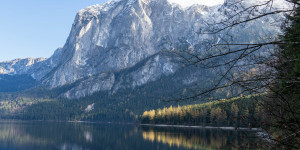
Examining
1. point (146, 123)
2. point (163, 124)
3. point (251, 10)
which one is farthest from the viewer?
point (146, 123)

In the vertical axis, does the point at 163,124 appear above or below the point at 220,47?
below

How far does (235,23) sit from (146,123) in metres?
156

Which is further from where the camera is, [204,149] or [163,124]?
[163,124]

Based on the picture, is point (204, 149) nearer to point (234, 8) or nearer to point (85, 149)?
point (85, 149)

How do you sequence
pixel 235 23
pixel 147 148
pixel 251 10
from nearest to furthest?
pixel 235 23, pixel 251 10, pixel 147 148

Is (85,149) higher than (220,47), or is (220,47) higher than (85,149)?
(220,47)

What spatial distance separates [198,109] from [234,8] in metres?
117

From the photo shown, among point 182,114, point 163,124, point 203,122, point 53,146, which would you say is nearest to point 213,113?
point 203,122

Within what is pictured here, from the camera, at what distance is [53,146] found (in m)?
63.5

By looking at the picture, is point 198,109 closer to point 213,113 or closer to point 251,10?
point 213,113

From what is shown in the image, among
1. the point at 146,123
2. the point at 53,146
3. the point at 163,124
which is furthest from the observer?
the point at 146,123

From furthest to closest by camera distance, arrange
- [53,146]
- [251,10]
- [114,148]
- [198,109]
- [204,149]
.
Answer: [198,109] → [53,146] → [114,148] → [204,149] → [251,10]

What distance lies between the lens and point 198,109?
395ft

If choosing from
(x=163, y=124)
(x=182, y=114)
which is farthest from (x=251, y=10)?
(x=163, y=124)
